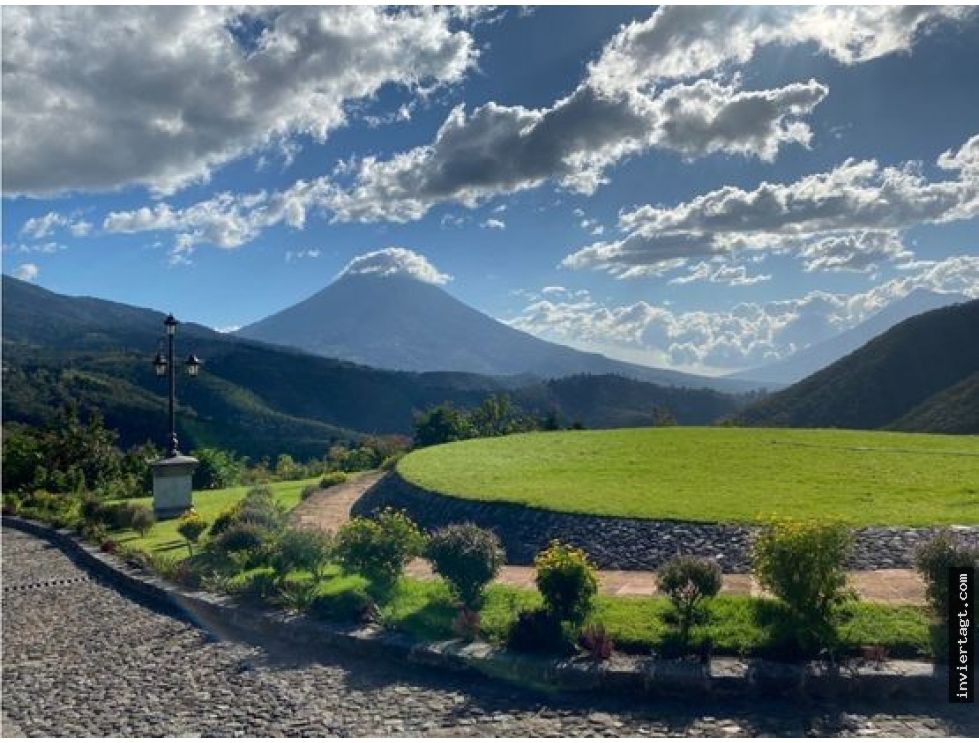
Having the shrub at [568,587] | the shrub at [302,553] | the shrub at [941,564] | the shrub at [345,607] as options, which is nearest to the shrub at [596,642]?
the shrub at [568,587]

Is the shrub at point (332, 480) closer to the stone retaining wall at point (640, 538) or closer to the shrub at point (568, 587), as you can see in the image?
the stone retaining wall at point (640, 538)

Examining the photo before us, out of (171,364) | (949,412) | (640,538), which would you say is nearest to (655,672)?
(640,538)

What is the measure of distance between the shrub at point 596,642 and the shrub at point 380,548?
4299 mm

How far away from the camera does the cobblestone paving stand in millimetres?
Result: 9062

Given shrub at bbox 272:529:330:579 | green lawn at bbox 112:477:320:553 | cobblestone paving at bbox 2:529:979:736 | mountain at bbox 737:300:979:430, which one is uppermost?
mountain at bbox 737:300:979:430

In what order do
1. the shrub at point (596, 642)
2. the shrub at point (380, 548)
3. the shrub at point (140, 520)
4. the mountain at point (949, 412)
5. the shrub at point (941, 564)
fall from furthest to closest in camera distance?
the mountain at point (949, 412), the shrub at point (140, 520), the shrub at point (380, 548), the shrub at point (596, 642), the shrub at point (941, 564)

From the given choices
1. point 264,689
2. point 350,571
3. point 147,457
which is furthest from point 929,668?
point 147,457

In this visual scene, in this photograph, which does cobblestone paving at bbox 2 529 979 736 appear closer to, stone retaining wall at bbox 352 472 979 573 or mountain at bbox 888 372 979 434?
stone retaining wall at bbox 352 472 979 573

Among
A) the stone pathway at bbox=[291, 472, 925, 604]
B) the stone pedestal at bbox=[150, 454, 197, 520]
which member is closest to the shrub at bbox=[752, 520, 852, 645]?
the stone pathway at bbox=[291, 472, 925, 604]

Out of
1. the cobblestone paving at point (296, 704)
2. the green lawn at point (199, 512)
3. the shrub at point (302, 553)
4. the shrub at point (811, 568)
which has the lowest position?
the cobblestone paving at point (296, 704)

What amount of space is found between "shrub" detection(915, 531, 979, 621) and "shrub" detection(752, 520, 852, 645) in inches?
40.2

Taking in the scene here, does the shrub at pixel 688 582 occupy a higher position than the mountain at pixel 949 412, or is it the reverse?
the mountain at pixel 949 412

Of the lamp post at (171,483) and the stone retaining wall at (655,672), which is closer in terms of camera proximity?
the stone retaining wall at (655,672)

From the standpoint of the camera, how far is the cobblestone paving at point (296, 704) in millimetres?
9062
